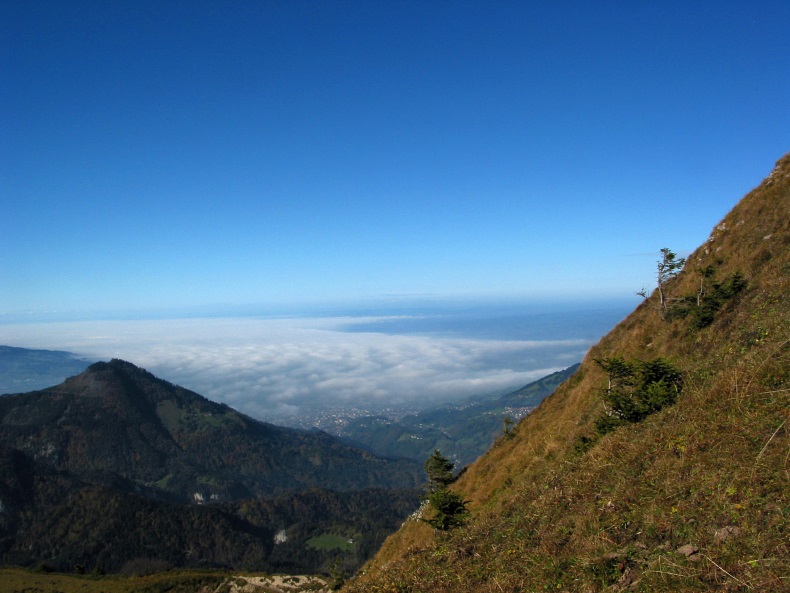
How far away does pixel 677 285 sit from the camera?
107 feet

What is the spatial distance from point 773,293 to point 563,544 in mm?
17881

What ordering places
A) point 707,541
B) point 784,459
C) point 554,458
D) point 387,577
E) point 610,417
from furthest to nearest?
1. point 554,458
2. point 610,417
3. point 387,577
4. point 784,459
5. point 707,541

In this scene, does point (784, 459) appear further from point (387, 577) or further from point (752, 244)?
point (752, 244)

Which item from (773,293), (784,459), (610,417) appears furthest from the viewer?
(773,293)

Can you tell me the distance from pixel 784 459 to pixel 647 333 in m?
22.9

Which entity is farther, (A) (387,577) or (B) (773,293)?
(B) (773,293)

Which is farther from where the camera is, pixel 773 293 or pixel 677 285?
pixel 677 285

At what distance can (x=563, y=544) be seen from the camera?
1037cm

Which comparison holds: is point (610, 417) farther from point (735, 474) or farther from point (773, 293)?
point (773, 293)

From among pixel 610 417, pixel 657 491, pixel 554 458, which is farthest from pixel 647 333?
pixel 657 491

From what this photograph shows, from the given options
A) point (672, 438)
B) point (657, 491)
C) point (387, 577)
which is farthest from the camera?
point (387, 577)

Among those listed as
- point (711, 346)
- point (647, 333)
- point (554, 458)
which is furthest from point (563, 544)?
point (647, 333)

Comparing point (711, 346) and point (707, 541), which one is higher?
point (711, 346)

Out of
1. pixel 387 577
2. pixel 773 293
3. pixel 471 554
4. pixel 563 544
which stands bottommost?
pixel 387 577
